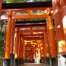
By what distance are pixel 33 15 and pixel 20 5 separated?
164cm

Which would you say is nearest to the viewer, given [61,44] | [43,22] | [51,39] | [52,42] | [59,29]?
[61,44]

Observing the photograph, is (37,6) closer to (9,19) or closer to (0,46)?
(9,19)

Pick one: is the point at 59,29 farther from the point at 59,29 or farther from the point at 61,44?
the point at 61,44

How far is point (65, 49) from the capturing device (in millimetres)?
5258

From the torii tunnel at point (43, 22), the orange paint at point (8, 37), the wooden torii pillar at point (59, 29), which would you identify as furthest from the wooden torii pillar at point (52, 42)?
the wooden torii pillar at point (59, 29)

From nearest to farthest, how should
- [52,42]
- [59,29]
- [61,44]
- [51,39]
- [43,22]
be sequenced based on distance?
[61,44]
[59,29]
[52,42]
[51,39]
[43,22]

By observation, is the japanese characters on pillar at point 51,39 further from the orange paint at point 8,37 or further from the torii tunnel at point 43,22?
the orange paint at point 8,37

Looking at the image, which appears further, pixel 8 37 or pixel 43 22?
pixel 43 22

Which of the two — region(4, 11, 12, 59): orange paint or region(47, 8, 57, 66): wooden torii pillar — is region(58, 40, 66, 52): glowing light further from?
region(4, 11, 12, 59): orange paint

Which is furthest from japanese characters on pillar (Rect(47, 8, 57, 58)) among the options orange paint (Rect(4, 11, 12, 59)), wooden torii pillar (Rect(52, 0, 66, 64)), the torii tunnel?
wooden torii pillar (Rect(52, 0, 66, 64))

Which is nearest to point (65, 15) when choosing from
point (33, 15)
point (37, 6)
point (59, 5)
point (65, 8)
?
point (65, 8)

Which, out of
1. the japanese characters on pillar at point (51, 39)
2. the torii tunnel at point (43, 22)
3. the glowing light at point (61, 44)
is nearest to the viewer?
the glowing light at point (61, 44)

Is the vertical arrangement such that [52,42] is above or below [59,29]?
below

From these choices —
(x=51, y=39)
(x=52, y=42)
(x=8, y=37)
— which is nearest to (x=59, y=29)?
(x=52, y=42)
